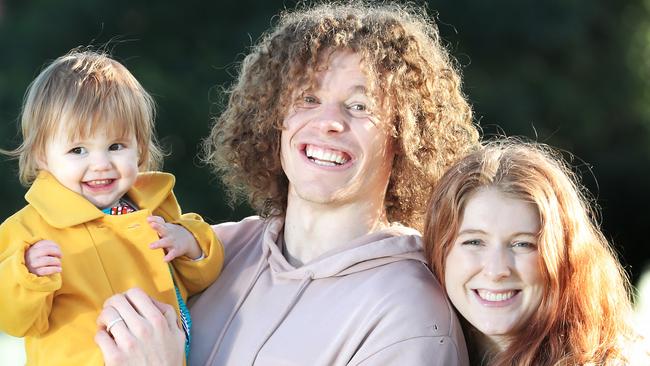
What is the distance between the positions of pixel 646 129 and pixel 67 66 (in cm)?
1054

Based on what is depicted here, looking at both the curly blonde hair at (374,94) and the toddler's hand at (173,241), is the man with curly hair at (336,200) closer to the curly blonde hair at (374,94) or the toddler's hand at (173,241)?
the curly blonde hair at (374,94)

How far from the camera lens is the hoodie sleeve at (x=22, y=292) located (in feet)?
8.72

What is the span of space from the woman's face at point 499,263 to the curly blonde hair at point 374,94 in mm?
441

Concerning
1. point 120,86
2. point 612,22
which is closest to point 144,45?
point 612,22

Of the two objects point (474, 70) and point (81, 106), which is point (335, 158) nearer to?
point (81, 106)

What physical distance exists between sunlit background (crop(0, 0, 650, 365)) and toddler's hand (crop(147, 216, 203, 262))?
659 centimetres

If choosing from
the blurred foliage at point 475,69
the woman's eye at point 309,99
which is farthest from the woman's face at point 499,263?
the blurred foliage at point 475,69

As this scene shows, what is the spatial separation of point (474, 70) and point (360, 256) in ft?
28.5

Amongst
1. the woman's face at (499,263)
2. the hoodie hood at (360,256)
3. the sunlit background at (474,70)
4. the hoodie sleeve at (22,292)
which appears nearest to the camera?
the hoodie sleeve at (22,292)

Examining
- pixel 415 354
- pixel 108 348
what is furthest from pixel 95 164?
pixel 415 354

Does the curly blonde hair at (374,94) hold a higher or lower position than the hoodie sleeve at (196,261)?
higher

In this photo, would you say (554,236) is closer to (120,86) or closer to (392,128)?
(392,128)

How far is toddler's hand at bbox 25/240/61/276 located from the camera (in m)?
2.67

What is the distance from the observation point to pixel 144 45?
11125mm
